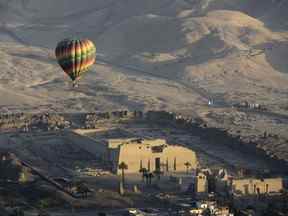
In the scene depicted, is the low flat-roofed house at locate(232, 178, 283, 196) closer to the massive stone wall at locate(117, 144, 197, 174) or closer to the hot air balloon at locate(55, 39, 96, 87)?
the massive stone wall at locate(117, 144, 197, 174)

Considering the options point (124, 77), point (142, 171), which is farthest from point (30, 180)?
point (124, 77)

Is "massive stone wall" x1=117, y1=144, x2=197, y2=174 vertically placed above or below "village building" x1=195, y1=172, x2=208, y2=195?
above

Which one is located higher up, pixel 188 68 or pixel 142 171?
pixel 188 68

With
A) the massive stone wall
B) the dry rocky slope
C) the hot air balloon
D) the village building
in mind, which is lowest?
the village building

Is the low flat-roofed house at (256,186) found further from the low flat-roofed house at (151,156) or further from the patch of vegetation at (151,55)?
the patch of vegetation at (151,55)

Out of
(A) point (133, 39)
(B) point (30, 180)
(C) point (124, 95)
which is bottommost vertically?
(B) point (30, 180)

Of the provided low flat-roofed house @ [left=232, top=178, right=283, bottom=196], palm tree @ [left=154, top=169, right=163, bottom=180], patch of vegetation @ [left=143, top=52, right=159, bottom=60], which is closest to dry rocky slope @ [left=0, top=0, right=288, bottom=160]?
patch of vegetation @ [left=143, top=52, right=159, bottom=60]

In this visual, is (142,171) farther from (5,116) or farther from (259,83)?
(259,83)
